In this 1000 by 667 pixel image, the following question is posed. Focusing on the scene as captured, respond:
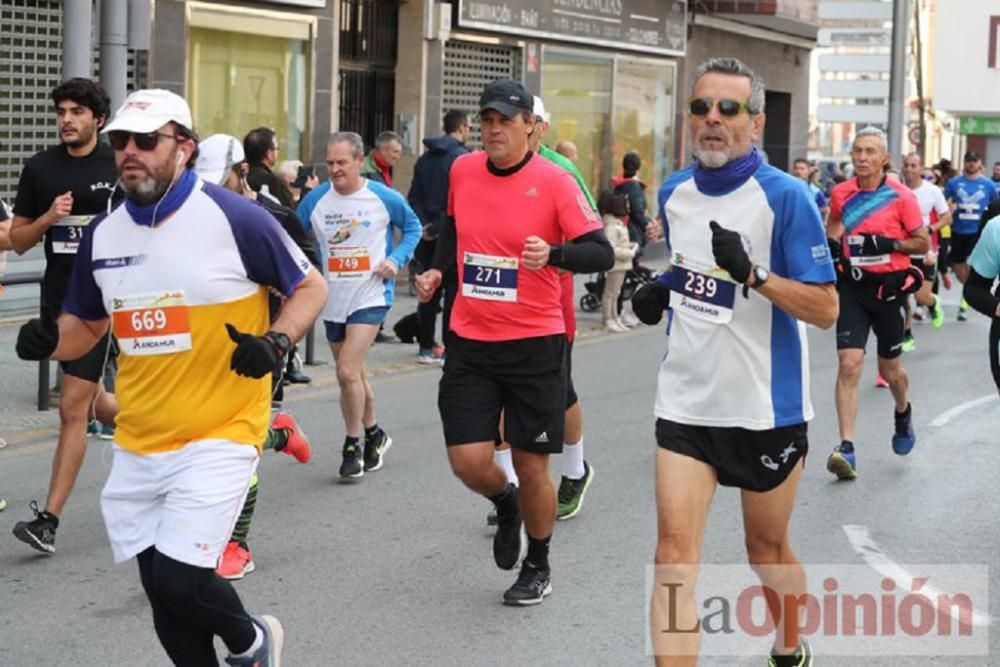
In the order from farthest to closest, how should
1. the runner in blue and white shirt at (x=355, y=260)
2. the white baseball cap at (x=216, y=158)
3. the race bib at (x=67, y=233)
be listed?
the runner in blue and white shirt at (x=355, y=260), the race bib at (x=67, y=233), the white baseball cap at (x=216, y=158)

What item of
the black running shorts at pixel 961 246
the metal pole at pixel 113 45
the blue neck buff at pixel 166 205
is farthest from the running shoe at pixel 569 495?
the black running shorts at pixel 961 246

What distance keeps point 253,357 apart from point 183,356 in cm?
36

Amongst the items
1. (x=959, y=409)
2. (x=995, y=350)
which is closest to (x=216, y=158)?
(x=995, y=350)

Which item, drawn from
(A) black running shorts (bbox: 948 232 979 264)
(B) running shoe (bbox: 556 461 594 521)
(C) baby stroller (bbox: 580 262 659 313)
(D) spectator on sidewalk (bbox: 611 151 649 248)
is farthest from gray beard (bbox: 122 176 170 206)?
(A) black running shorts (bbox: 948 232 979 264)

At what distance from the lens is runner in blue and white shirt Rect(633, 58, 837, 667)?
18.1 feet

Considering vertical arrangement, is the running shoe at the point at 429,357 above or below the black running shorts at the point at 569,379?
below

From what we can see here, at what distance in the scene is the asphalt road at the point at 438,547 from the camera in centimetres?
655

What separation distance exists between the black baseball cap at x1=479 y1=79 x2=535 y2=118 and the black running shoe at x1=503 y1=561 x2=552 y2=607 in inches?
71.3

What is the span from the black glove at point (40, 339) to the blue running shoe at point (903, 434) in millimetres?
6357

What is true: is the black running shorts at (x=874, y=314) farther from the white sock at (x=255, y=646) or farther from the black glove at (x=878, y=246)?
the white sock at (x=255, y=646)

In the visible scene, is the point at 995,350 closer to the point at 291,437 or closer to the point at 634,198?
the point at 291,437

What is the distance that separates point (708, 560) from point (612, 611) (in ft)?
3.60

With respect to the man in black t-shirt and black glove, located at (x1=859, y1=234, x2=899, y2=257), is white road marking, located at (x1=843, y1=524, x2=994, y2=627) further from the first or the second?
the man in black t-shirt

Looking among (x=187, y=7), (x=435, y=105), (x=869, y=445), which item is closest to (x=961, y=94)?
(x=435, y=105)
